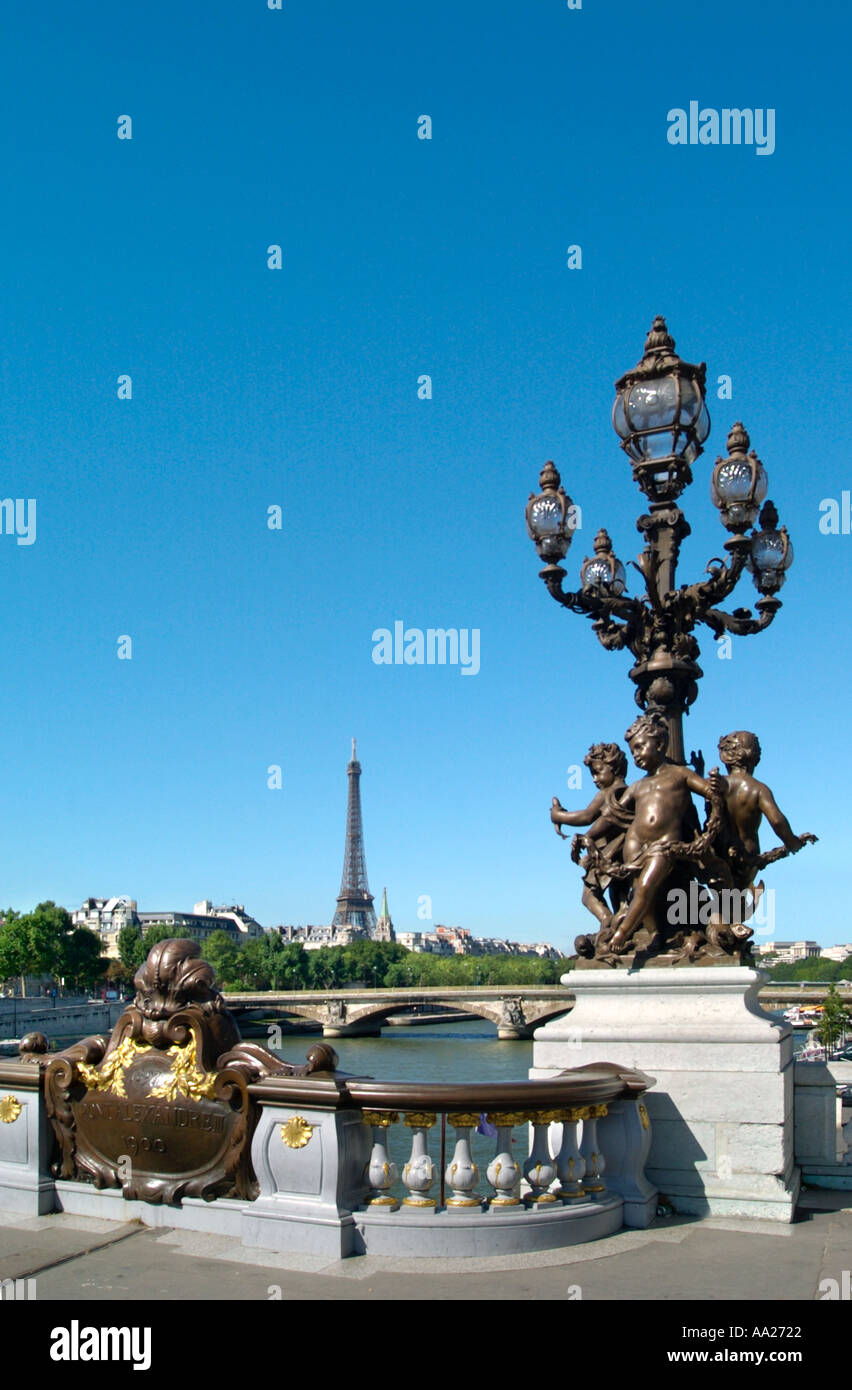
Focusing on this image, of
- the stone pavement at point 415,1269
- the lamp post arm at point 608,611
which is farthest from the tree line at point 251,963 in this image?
the stone pavement at point 415,1269

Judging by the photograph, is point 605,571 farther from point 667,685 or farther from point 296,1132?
point 296,1132

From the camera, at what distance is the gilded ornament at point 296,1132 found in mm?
5938

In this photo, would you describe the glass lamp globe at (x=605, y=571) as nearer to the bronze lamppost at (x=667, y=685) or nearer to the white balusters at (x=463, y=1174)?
the bronze lamppost at (x=667, y=685)

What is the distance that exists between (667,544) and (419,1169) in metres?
5.34

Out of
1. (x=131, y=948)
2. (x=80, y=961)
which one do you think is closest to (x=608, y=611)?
(x=80, y=961)

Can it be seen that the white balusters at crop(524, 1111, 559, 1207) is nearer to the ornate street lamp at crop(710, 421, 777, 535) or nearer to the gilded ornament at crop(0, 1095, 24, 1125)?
the gilded ornament at crop(0, 1095, 24, 1125)

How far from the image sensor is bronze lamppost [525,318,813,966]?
318 inches

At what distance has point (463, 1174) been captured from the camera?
5855 millimetres

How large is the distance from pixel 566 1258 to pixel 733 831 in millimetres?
3409

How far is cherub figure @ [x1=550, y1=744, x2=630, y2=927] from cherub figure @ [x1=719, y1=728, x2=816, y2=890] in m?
0.75

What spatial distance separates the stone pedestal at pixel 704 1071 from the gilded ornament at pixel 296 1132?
7.47 feet
